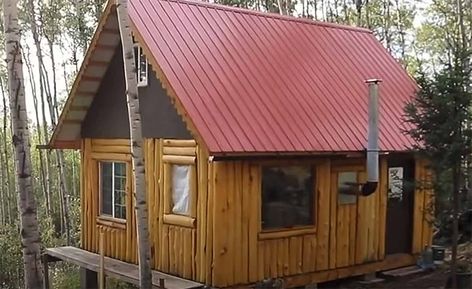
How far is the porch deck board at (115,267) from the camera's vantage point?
8078 millimetres

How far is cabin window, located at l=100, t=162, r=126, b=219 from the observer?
10.1 m

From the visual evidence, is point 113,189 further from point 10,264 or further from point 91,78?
point 10,264

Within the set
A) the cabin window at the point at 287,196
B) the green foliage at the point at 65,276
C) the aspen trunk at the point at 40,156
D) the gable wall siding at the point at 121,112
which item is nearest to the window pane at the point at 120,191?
the gable wall siding at the point at 121,112

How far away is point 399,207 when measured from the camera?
10.5 metres

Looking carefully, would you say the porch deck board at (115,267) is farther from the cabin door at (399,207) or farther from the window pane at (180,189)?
the cabin door at (399,207)

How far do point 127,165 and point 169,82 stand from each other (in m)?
2.31

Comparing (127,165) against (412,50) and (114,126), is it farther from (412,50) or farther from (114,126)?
(412,50)

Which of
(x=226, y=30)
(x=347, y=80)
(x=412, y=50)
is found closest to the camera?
(x=226, y=30)

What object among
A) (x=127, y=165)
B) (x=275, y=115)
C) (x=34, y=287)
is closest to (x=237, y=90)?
(x=275, y=115)

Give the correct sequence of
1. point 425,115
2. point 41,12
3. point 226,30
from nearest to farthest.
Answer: point 425,115 < point 226,30 < point 41,12

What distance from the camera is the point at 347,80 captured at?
10.4 meters

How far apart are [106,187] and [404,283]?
5.27m

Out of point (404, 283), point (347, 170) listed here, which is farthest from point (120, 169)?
point (404, 283)

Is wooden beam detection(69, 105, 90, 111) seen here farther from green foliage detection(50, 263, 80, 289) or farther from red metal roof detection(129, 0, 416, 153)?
green foliage detection(50, 263, 80, 289)
